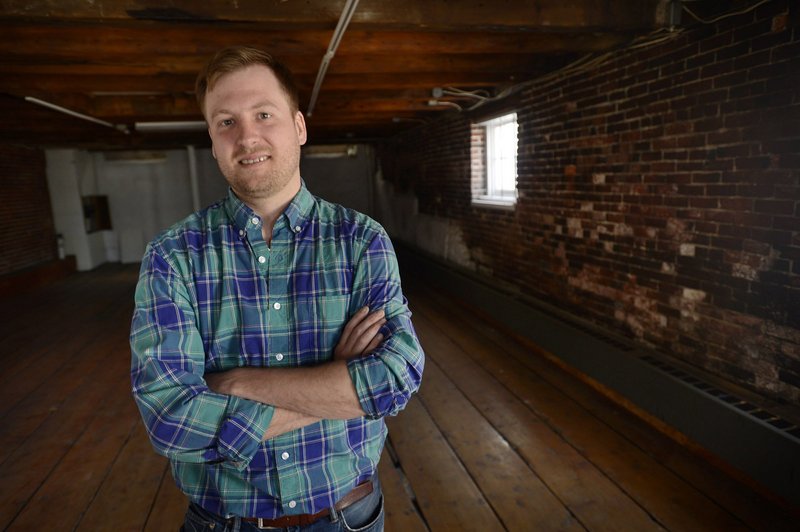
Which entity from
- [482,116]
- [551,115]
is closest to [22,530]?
[551,115]

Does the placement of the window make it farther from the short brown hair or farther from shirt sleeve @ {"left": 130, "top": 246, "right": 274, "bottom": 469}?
shirt sleeve @ {"left": 130, "top": 246, "right": 274, "bottom": 469}

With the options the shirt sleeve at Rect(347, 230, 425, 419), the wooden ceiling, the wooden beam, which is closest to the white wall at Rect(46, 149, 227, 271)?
the wooden ceiling

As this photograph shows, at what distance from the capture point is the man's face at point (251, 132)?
119 cm

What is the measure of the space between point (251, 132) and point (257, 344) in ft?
1.62

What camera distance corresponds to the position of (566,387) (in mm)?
3717

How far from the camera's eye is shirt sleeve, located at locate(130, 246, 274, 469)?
3.48 feet

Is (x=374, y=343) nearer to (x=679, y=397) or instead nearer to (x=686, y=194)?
(x=679, y=397)

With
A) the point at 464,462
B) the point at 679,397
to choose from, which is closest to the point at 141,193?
the point at 464,462

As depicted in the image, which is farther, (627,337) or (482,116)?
(482,116)

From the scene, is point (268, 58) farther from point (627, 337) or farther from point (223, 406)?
point (627, 337)

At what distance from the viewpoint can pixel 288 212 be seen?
1236mm

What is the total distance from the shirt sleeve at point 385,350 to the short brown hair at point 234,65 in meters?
0.46

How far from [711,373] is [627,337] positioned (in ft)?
2.29

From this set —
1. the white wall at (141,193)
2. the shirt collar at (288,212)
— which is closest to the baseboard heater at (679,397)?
the shirt collar at (288,212)
